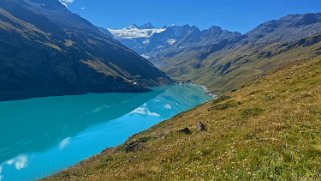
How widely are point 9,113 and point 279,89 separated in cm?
14928

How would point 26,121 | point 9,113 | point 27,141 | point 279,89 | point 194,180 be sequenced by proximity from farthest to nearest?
1. point 9,113
2. point 26,121
3. point 27,141
4. point 279,89
5. point 194,180

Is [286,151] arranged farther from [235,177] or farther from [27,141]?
[27,141]

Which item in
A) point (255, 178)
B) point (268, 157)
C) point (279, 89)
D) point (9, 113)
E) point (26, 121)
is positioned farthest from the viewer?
point (9, 113)

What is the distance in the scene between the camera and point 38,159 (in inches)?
3898

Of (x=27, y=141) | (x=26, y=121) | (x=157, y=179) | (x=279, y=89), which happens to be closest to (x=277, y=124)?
Answer: (x=157, y=179)

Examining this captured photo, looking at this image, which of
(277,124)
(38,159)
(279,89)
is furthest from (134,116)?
(277,124)

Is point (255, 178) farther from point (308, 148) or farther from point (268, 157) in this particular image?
point (308, 148)

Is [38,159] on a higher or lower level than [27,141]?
lower

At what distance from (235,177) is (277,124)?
9.41 metres

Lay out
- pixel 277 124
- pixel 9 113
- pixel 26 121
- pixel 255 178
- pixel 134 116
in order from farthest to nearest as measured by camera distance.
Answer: pixel 134 116 < pixel 9 113 < pixel 26 121 < pixel 277 124 < pixel 255 178

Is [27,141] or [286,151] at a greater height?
[27,141]

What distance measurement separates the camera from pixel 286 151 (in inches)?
574

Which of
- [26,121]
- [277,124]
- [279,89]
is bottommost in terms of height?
[277,124]

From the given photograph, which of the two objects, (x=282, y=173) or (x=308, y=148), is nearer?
(x=282, y=173)
